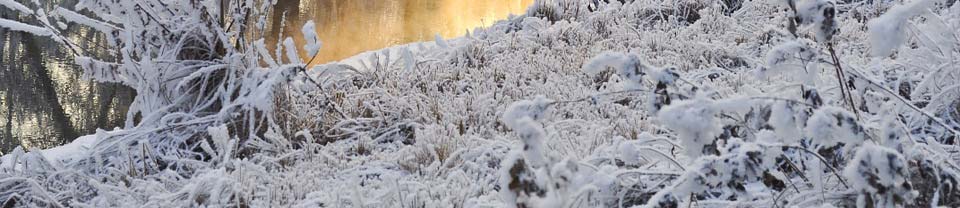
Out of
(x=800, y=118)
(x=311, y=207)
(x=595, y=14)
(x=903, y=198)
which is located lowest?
(x=311, y=207)

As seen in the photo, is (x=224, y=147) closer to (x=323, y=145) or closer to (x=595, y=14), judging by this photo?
(x=323, y=145)

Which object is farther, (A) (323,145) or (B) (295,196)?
(A) (323,145)

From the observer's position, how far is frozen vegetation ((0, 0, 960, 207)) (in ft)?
5.75

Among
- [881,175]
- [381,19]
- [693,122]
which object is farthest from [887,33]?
[381,19]

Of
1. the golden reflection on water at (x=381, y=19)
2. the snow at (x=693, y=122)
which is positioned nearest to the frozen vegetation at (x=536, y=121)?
the snow at (x=693, y=122)

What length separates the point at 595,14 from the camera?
623cm

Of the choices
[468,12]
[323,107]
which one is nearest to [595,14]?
[323,107]

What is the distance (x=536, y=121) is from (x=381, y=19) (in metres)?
13.0

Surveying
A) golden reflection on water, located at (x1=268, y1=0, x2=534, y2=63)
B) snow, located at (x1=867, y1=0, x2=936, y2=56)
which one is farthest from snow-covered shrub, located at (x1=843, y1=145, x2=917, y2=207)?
golden reflection on water, located at (x1=268, y1=0, x2=534, y2=63)

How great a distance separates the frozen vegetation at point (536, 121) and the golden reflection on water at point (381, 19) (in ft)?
25.8

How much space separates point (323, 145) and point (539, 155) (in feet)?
7.55

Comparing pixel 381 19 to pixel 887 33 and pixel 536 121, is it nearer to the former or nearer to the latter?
pixel 536 121

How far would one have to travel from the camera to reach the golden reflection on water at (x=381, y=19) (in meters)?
13.1

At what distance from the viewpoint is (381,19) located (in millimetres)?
14531
